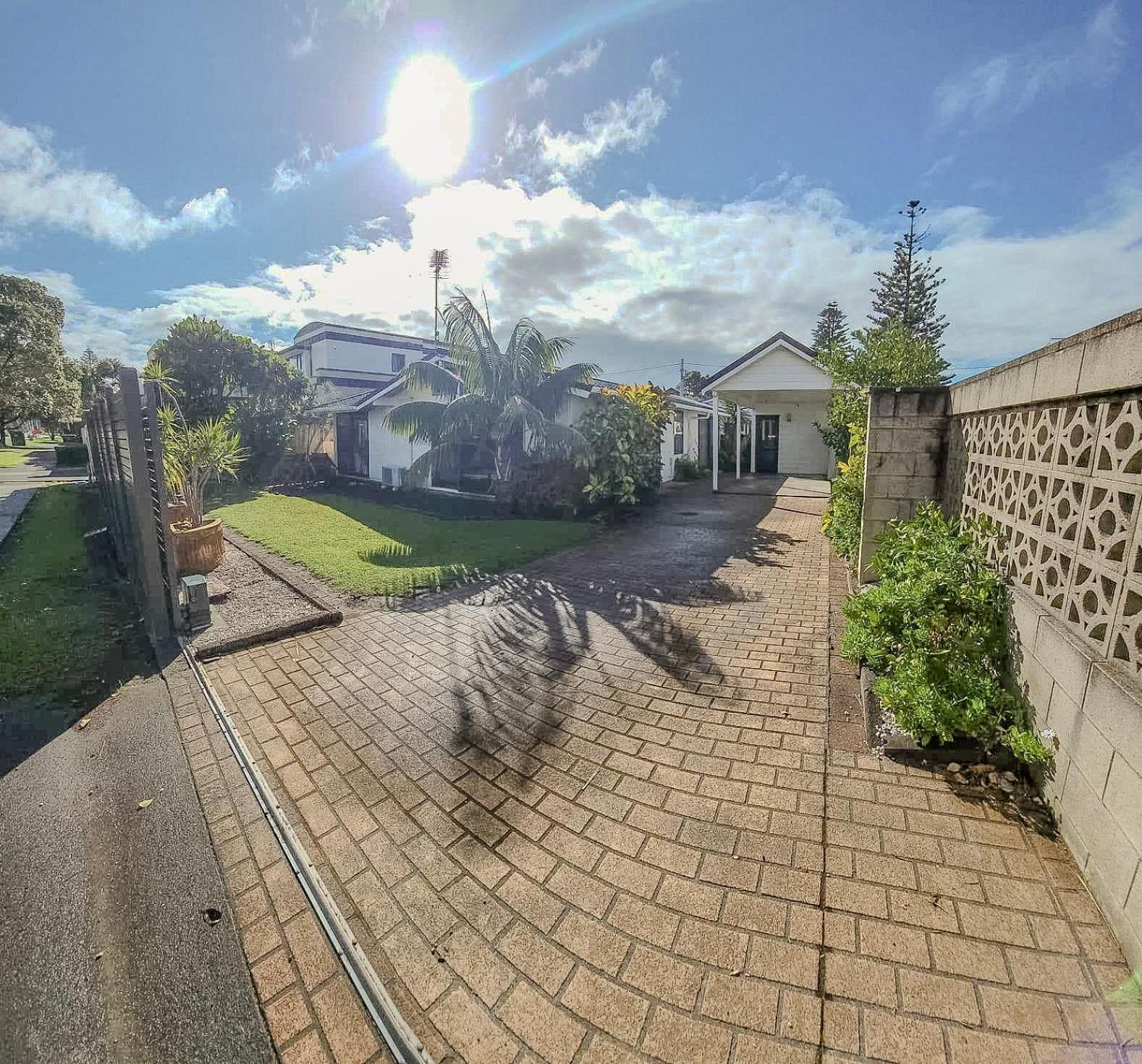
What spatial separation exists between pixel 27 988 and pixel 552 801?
6.98 feet

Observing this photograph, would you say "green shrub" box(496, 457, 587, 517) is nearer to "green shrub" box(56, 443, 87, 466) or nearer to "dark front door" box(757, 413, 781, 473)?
"dark front door" box(757, 413, 781, 473)

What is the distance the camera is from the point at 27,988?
2.00 m

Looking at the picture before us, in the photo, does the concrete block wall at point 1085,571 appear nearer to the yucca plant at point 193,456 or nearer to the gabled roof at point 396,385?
the yucca plant at point 193,456

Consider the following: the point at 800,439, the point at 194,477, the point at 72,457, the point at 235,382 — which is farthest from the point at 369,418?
the point at 72,457

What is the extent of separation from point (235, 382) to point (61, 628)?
53.0 feet

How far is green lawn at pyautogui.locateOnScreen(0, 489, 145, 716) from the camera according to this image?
4.31 metres

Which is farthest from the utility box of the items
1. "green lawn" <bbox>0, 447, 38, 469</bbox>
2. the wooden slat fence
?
"green lawn" <bbox>0, 447, 38, 469</bbox>

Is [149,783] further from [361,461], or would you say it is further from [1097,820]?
[361,461]

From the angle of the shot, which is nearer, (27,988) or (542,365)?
(27,988)

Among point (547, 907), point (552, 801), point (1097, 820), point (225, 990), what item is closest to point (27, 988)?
point (225, 990)

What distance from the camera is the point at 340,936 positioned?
219cm

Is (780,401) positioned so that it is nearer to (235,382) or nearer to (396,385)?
(396,385)

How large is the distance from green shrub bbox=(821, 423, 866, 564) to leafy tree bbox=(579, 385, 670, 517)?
4736mm

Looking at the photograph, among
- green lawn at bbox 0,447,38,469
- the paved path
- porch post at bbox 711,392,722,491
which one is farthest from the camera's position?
green lawn at bbox 0,447,38,469
